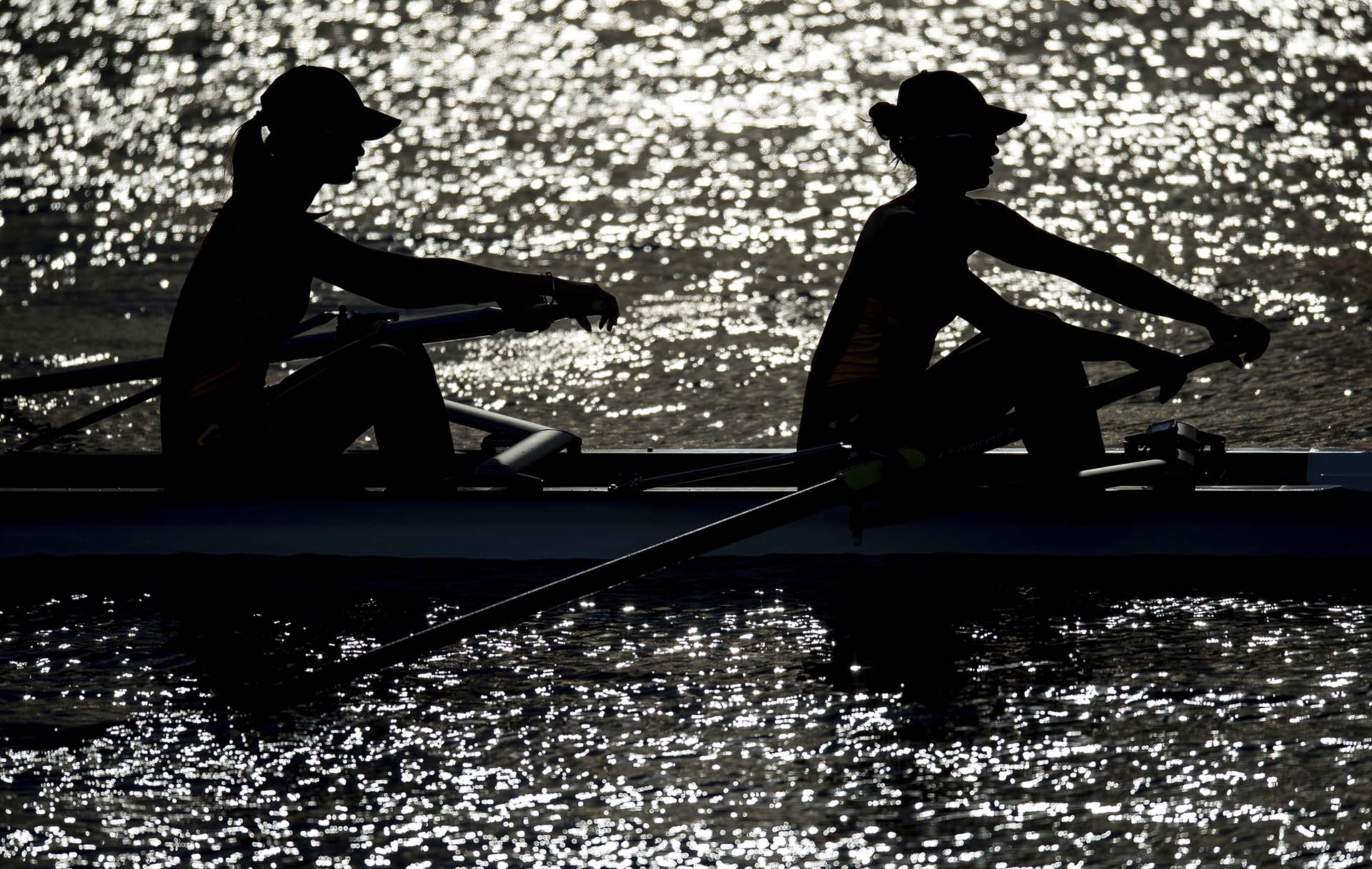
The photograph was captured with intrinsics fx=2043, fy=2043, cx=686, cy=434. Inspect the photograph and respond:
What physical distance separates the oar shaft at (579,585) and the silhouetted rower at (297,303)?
1.00 metres

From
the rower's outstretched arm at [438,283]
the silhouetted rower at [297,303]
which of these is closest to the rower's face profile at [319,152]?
the silhouetted rower at [297,303]

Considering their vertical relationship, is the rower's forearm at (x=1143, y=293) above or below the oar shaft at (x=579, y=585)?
above

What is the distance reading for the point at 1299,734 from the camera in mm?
5695

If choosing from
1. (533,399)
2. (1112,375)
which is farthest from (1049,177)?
(533,399)

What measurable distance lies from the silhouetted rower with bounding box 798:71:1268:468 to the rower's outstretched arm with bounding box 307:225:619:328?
2.86 ft

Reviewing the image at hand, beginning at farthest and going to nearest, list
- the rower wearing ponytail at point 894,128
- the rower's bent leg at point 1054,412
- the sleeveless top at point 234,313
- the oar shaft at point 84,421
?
the oar shaft at point 84,421 < the rower's bent leg at point 1054,412 < the sleeveless top at point 234,313 < the rower wearing ponytail at point 894,128

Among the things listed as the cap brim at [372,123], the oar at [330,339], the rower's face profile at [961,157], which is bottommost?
the oar at [330,339]

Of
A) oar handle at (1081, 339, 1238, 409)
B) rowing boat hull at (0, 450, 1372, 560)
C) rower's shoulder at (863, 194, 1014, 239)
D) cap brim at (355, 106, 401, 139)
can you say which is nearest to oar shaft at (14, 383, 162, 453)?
rowing boat hull at (0, 450, 1372, 560)

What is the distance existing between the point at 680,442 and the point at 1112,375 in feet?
8.55

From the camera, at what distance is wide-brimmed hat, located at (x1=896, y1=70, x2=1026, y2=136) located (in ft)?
21.4

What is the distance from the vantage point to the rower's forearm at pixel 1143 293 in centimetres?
681

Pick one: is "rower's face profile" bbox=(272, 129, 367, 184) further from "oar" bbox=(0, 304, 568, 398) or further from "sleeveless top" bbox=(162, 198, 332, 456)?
"oar" bbox=(0, 304, 568, 398)

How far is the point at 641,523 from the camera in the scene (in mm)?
7117

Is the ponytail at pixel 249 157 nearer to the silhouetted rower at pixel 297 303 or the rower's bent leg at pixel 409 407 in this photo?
the silhouetted rower at pixel 297 303
